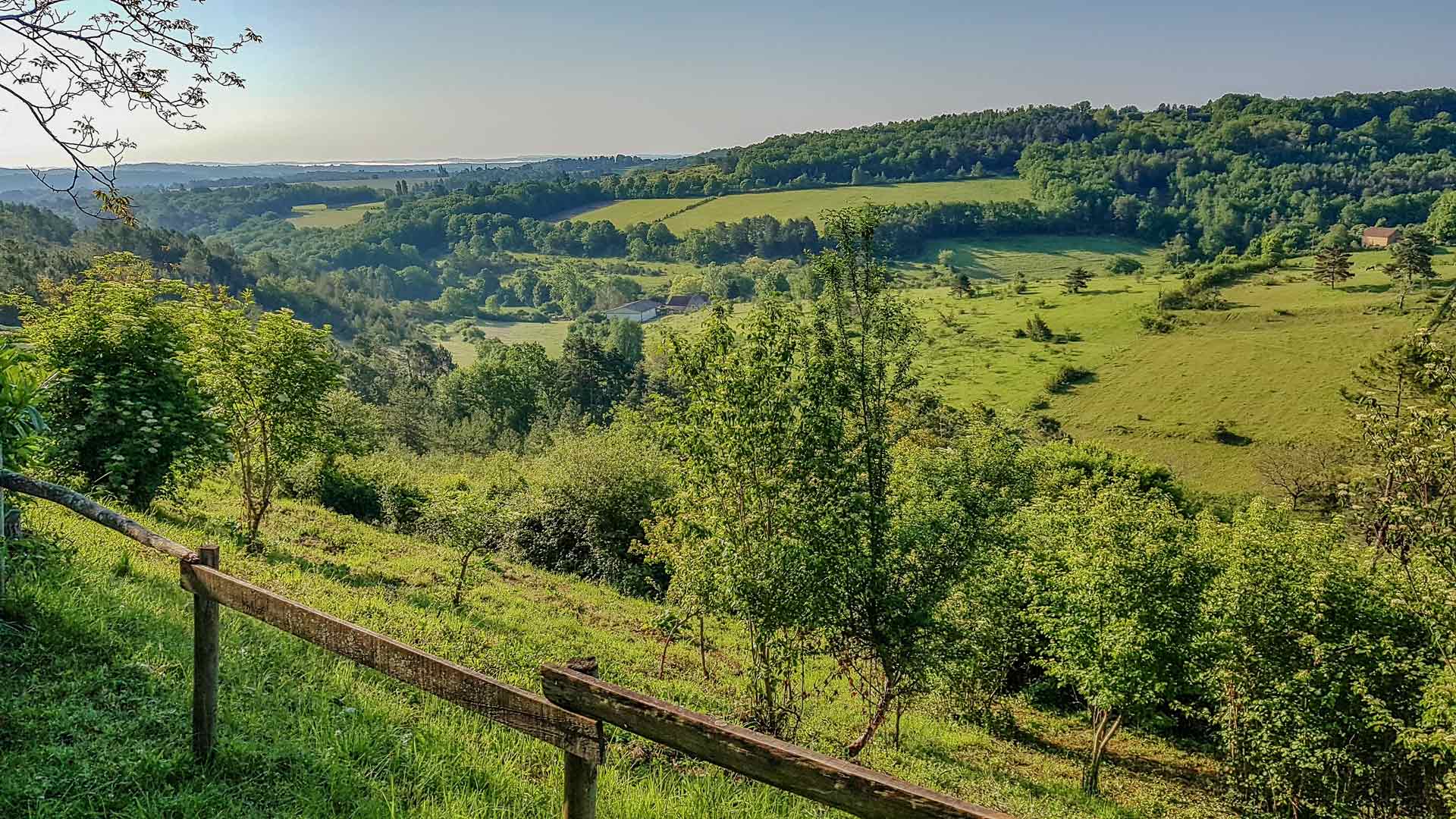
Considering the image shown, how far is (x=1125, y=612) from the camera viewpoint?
17188 mm

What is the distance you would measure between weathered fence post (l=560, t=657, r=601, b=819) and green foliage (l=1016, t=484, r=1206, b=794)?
16464 mm

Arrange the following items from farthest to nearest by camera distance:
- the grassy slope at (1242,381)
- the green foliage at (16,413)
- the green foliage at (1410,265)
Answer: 1. the green foliage at (1410,265)
2. the grassy slope at (1242,381)
3. the green foliage at (16,413)

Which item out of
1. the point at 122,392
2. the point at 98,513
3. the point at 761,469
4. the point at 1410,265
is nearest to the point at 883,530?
the point at 761,469

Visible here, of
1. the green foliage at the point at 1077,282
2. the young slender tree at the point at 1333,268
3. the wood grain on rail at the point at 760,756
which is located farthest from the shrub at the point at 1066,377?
the wood grain on rail at the point at 760,756

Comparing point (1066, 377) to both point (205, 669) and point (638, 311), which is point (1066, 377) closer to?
point (638, 311)

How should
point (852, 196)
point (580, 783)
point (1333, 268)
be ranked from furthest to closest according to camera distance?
point (852, 196) < point (1333, 268) < point (580, 783)

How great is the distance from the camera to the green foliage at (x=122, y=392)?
11789mm

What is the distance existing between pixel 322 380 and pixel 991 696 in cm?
2002

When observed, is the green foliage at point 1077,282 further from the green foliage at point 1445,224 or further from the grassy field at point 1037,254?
the green foliage at point 1445,224

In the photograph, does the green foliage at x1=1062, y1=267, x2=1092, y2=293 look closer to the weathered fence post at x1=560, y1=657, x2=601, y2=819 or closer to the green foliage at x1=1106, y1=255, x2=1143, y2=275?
the green foliage at x1=1106, y1=255, x2=1143, y2=275

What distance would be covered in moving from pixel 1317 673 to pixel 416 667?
19.3 m

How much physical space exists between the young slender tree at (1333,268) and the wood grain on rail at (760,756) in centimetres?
11948

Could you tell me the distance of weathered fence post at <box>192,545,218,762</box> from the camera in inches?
165

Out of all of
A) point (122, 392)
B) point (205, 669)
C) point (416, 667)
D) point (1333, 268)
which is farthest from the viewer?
point (1333, 268)
